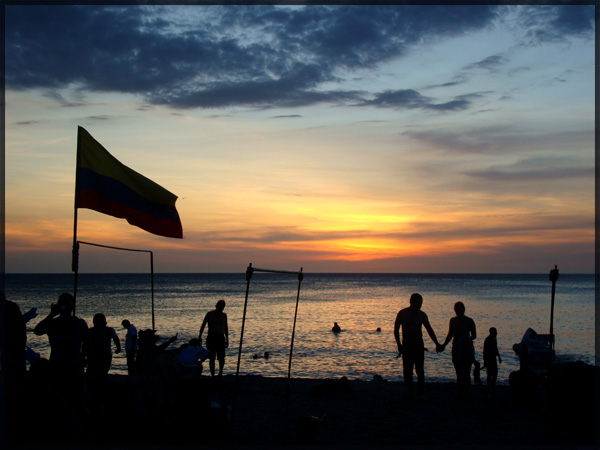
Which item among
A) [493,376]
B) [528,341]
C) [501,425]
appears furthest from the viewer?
[493,376]

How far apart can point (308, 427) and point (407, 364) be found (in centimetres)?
359

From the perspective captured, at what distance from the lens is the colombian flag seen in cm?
844

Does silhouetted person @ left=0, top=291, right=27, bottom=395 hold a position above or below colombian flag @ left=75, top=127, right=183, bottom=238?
below

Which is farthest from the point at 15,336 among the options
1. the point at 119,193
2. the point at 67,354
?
the point at 119,193

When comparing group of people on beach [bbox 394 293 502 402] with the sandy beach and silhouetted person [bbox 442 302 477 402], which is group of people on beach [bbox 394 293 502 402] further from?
the sandy beach

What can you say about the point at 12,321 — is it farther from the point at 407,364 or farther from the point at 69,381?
the point at 407,364

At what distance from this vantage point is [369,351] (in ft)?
109

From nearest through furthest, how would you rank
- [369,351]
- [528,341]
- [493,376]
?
1. [528,341]
2. [493,376]
3. [369,351]

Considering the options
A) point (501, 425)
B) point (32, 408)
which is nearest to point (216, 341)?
point (501, 425)

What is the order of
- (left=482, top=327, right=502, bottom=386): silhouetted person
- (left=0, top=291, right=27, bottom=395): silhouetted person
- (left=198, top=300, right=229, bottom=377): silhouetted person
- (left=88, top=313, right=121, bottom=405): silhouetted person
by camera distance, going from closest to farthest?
(left=0, top=291, right=27, bottom=395): silhouetted person < (left=88, top=313, right=121, bottom=405): silhouetted person < (left=198, top=300, right=229, bottom=377): silhouetted person < (left=482, top=327, right=502, bottom=386): silhouetted person

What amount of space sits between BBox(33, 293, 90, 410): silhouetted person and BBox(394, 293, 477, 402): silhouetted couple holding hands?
5.71m

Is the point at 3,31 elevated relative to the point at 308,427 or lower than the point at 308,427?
elevated

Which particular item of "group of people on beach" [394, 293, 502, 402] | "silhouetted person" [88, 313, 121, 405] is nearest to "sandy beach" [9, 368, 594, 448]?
"group of people on beach" [394, 293, 502, 402]

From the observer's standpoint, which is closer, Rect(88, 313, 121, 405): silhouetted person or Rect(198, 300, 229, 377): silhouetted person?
Rect(88, 313, 121, 405): silhouetted person
